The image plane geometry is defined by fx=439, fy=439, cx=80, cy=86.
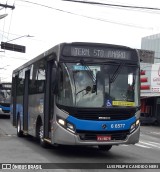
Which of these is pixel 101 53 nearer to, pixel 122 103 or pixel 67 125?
pixel 122 103

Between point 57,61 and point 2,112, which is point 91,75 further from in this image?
point 2,112

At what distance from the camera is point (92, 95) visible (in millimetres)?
12453

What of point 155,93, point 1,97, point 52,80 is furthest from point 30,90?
point 155,93

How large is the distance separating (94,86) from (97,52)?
3.71ft

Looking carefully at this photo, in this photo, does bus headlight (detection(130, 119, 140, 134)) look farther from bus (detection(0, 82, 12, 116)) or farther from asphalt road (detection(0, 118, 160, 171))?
bus (detection(0, 82, 12, 116))

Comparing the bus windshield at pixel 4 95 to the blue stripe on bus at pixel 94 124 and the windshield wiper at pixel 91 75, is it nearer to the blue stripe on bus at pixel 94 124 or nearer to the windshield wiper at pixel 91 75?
the windshield wiper at pixel 91 75

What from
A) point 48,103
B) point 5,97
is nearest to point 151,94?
point 5,97

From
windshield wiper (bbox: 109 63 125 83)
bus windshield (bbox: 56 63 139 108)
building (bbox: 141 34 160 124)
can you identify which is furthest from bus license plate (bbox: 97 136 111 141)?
building (bbox: 141 34 160 124)

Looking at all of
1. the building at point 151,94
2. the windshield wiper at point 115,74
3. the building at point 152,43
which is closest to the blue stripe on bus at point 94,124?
the windshield wiper at point 115,74

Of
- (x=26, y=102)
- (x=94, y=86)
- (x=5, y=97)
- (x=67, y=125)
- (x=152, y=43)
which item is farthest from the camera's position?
(x=152, y=43)

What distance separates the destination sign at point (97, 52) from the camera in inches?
505

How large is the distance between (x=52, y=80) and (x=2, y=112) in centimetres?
2468

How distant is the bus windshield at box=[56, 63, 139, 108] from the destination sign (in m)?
0.31

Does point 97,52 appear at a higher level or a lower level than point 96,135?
higher
